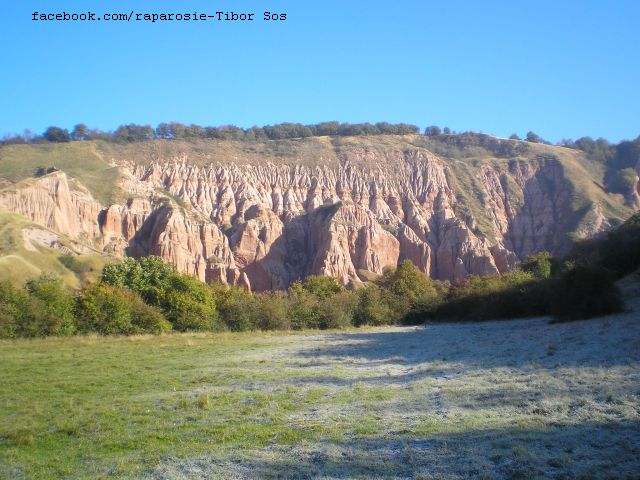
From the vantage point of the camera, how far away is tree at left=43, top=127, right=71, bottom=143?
13900 centimetres

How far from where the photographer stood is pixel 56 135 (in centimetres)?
14038

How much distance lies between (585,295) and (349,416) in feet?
68.0

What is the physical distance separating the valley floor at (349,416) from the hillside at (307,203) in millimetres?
63425

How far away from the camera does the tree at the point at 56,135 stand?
→ 139000mm

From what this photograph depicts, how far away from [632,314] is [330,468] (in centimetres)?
2007

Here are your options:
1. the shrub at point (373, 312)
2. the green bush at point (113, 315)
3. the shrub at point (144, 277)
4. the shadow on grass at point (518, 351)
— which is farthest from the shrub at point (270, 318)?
the shadow on grass at point (518, 351)

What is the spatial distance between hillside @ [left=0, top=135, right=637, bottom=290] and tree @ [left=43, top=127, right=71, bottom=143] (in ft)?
80.8

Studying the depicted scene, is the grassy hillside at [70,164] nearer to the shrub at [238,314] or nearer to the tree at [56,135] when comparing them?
the tree at [56,135]

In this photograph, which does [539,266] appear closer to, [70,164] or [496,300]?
[496,300]

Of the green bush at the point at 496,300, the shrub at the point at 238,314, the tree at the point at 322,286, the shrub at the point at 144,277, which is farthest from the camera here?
the tree at the point at 322,286

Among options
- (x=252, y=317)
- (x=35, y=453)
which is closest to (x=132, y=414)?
(x=35, y=453)

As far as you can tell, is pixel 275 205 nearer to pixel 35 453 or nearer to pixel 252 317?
pixel 252 317

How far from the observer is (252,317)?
51.2m

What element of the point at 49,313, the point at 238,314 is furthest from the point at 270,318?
the point at 49,313
